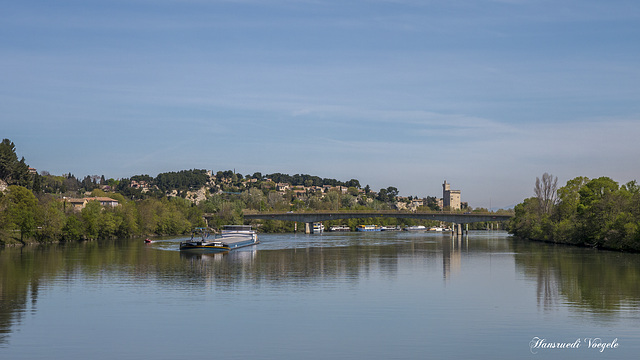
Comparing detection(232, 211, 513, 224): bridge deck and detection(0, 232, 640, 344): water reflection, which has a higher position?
detection(232, 211, 513, 224): bridge deck

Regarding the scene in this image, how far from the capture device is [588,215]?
10288 centimetres

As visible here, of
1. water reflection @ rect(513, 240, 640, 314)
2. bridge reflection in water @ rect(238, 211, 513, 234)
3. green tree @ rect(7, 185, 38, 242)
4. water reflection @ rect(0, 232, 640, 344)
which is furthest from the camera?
bridge reflection in water @ rect(238, 211, 513, 234)

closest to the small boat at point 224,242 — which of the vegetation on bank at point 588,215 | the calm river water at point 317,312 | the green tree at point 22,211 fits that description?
the green tree at point 22,211

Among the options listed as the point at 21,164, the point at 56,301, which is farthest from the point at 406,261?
the point at 21,164

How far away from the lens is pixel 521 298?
43844mm

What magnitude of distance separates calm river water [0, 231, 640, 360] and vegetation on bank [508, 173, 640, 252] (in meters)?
26.6

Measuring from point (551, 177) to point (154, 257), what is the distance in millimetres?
94448

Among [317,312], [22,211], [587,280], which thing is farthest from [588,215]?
[22,211]

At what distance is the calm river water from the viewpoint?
28.1m

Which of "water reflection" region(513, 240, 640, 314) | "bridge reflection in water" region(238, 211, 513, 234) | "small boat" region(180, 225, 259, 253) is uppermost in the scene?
"bridge reflection in water" region(238, 211, 513, 234)

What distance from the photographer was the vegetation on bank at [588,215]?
293 ft

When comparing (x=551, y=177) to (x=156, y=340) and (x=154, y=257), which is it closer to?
(x=154, y=257)

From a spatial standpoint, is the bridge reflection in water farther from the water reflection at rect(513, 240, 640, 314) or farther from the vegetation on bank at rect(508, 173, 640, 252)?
the water reflection at rect(513, 240, 640, 314)

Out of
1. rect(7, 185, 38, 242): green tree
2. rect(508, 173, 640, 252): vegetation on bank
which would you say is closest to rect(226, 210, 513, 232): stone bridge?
rect(508, 173, 640, 252): vegetation on bank
